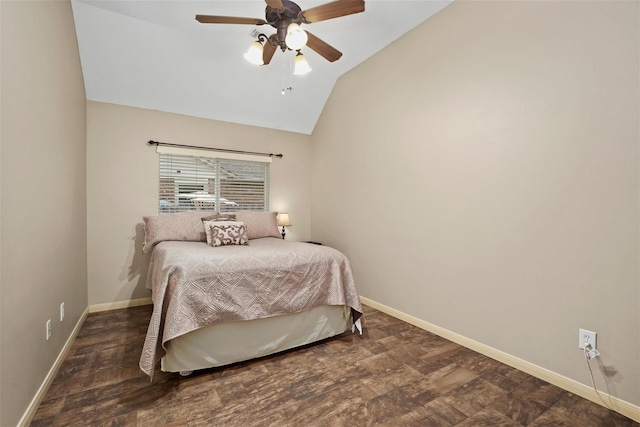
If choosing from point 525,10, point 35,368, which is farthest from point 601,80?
point 35,368

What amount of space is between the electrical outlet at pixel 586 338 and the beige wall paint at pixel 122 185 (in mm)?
3982

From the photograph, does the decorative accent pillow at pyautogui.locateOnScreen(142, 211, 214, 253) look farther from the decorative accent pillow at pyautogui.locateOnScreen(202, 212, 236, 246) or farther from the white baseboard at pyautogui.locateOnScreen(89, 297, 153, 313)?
the white baseboard at pyautogui.locateOnScreen(89, 297, 153, 313)

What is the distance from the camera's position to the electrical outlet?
1.64 meters

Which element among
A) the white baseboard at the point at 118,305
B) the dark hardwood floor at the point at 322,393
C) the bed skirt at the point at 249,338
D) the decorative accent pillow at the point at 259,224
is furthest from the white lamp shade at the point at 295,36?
the white baseboard at the point at 118,305

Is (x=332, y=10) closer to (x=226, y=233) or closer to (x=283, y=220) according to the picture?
(x=226, y=233)

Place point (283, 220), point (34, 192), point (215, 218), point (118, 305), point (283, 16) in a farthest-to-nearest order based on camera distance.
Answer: point (283, 220) → point (215, 218) → point (118, 305) → point (283, 16) → point (34, 192)

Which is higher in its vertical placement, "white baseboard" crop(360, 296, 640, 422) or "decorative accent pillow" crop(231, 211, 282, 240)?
"decorative accent pillow" crop(231, 211, 282, 240)

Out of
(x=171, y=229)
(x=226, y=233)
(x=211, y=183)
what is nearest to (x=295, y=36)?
(x=226, y=233)

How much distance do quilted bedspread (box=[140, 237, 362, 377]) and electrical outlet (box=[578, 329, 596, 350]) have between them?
1441 millimetres

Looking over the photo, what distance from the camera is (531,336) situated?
75.4 inches

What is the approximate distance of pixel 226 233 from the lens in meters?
2.90

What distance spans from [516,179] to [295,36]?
1815mm

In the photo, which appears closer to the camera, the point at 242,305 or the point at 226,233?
the point at 242,305

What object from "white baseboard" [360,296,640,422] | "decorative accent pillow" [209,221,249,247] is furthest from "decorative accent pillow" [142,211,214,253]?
"white baseboard" [360,296,640,422]
